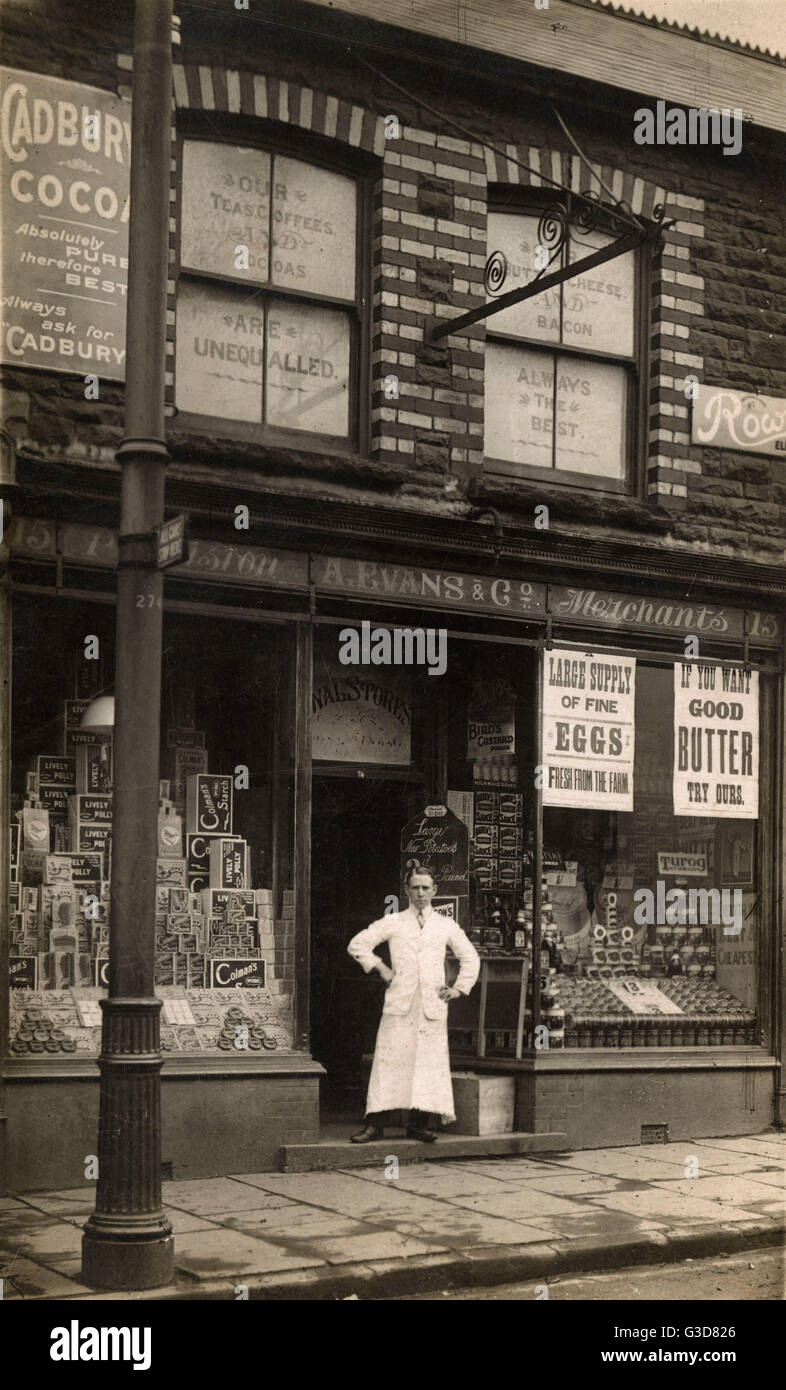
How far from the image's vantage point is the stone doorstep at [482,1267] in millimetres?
Answer: 6965

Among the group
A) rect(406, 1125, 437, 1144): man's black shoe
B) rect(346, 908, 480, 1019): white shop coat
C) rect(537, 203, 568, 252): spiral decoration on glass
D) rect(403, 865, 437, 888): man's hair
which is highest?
rect(537, 203, 568, 252): spiral decoration on glass

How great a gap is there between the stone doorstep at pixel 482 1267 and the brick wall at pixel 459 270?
502 cm

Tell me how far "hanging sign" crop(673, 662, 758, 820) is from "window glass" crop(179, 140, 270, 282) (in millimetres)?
4365

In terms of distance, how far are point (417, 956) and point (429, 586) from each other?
8.22 feet

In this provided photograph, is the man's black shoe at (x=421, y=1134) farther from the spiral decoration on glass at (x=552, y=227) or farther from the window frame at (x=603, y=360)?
the spiral decoration on glass at (x=552, y=227)

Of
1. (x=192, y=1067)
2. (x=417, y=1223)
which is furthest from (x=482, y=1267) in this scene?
(x=192, y=1067)

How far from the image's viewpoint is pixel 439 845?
1138 cm

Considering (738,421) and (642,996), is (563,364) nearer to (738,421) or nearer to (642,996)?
(738,421)

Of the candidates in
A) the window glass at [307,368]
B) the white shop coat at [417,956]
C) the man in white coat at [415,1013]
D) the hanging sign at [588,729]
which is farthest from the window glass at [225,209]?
the white shop coat at [417,956]

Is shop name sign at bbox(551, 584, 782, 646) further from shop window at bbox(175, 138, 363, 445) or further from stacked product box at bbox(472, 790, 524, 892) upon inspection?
shop window at bbox(175, 138, 363, 445)

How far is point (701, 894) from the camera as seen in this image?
1230 cm

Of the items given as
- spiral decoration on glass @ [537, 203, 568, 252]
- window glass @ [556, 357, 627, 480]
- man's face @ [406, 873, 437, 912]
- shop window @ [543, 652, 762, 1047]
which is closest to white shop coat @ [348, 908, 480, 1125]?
man's face @ [406, 873, 437, 912]

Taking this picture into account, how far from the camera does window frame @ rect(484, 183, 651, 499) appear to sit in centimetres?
1162
